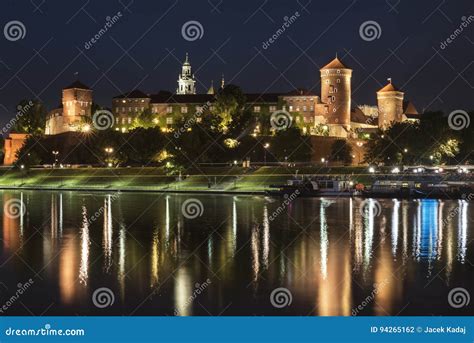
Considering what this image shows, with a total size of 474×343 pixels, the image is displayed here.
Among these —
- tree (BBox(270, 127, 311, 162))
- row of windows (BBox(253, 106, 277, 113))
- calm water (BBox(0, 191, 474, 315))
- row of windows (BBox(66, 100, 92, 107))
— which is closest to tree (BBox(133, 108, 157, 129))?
row of windows (BBox(66, 100, 92, 107))

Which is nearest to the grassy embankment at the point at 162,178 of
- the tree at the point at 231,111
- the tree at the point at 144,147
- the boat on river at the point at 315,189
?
the boat on river at the point at 315,189

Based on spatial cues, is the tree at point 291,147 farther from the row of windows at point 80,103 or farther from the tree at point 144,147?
the row of windows at point 80,103

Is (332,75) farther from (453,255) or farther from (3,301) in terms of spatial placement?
(3,301)

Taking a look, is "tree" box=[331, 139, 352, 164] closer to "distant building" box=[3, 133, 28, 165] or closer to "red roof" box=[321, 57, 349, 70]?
"red roof" box=[321, 57, 349, 70]

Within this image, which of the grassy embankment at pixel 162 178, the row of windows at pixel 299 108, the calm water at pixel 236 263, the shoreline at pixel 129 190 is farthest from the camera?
the row of windows at pixel 299 108

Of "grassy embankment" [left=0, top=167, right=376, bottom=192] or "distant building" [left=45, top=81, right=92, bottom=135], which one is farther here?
"distant building" [left=45, top=81, right=92, bottom=135]

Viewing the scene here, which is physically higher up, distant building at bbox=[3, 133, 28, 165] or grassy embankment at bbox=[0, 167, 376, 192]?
distant building at bbox=[3, 133, 28, 165]

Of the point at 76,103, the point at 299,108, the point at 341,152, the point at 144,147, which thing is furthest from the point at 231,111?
the point at 76,103
